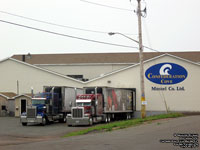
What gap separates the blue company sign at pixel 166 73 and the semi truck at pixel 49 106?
11.3 meters

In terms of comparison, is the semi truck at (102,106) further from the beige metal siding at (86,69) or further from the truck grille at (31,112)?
the beige metal siding at (86,69)

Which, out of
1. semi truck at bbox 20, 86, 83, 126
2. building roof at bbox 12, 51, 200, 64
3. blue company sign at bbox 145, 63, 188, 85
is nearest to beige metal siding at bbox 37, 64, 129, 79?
building roof at bbox 12, 51, 200, 64

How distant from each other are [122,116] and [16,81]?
18.6 metres

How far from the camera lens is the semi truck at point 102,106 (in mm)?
32719

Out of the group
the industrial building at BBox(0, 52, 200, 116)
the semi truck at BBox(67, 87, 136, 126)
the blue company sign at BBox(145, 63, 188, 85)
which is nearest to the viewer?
the semi truck at BBox(67, 87, 136, 126)

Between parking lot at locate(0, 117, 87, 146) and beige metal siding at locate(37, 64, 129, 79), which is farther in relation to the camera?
beige metal siding at locate(37, 64, 129, 79)

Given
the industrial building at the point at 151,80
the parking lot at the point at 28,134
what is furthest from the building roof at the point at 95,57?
the parking lot at the point at 28,134

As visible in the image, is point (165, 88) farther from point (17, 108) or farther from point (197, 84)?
point (17, 108)

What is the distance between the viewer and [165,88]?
4731 cm

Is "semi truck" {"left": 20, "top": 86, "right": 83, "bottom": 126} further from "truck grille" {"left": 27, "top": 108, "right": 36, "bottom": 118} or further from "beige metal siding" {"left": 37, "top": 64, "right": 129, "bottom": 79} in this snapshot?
"beige metal siding" {"left": 37, "top": 64, "right": 129, "bottom": 79}

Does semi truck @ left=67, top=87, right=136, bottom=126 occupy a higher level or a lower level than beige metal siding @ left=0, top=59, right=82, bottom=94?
lower

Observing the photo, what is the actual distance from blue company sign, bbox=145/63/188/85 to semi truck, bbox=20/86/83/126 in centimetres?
1131

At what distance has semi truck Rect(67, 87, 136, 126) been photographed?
107 ft

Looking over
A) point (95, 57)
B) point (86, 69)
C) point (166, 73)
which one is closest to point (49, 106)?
point (166, 73)
